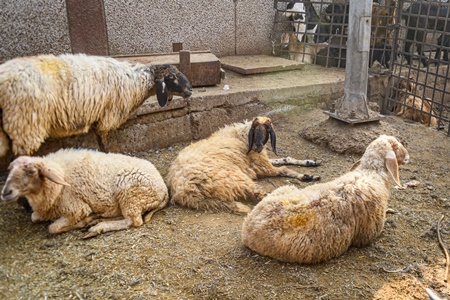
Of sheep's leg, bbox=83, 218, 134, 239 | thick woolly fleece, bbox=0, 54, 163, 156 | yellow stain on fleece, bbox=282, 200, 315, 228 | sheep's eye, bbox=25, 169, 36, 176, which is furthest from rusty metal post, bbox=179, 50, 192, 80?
yellow stain on fleece, bbox=282, 200, 315, 228

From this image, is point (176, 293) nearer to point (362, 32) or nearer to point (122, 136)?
point (122, 136)

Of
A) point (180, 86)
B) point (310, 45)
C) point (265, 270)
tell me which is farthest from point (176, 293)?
point (310, 45)

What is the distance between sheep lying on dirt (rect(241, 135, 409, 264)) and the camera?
11.4 ft

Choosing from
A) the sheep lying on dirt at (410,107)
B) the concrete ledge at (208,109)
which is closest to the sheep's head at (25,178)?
the concrete ledge at (208,109)

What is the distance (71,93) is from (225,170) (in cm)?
193

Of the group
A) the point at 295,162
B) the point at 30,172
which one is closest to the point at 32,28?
the point at 30,172

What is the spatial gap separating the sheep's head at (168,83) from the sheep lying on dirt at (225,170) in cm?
74

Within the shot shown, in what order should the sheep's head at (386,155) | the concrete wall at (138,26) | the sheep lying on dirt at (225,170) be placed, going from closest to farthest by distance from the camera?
the sheep's head at (386,155) → the sheep lying on dirt at (225,170) → the concrete wall at (138,26)

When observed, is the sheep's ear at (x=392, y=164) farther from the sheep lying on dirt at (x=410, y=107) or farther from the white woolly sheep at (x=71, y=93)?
the sheep lying on dirt at (x=410, y=107)

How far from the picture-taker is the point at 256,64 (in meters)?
8.02

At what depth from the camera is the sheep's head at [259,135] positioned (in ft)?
17.3

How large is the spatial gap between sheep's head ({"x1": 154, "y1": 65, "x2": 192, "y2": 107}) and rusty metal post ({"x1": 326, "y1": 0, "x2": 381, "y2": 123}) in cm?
221

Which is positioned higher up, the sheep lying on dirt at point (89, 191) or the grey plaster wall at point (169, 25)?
the grey plaster wall at point (169, 25)

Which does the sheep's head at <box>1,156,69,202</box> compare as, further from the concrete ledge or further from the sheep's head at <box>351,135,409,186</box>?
the sheep's head at <box>351,135,409,186</box>
